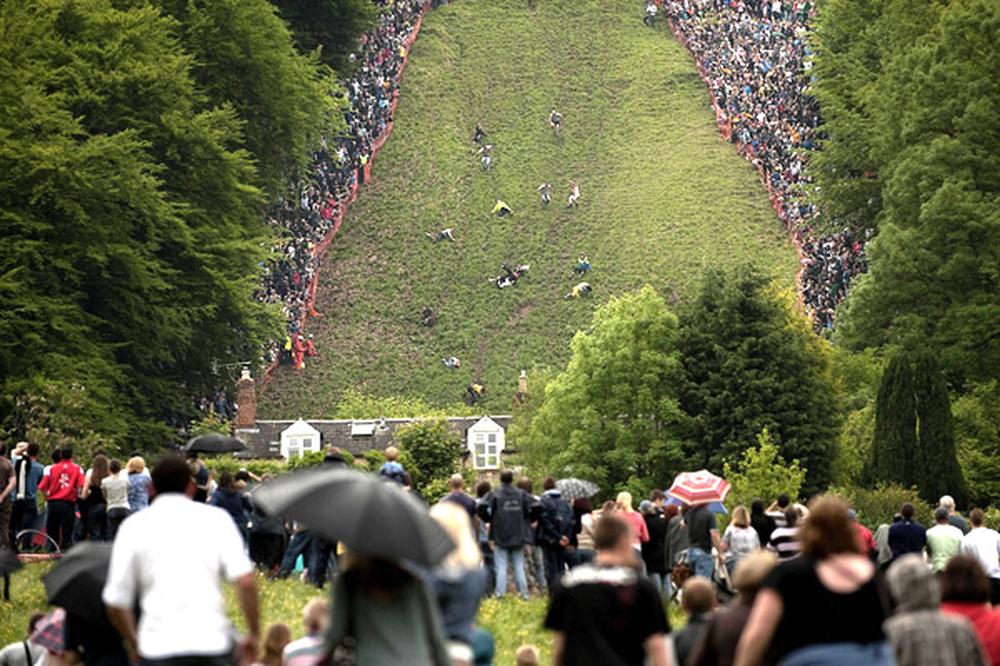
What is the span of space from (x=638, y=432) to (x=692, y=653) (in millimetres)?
42467

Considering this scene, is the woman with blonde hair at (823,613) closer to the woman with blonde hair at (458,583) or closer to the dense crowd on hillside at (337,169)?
the woman with blonde hair at (458,583)

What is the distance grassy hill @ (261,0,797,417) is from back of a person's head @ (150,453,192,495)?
60.8m

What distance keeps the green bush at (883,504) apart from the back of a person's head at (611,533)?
28346 mm

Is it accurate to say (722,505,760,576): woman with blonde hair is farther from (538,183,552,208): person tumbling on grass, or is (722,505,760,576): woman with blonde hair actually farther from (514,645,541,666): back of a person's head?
(538,183,552,208): person tumbling on grass

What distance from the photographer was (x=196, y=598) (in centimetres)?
1370

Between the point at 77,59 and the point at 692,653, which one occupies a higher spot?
the point at 77,59

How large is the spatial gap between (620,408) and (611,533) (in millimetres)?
44279

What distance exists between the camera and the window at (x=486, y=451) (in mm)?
67875

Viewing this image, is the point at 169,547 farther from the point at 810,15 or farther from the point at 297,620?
the point at 810,15

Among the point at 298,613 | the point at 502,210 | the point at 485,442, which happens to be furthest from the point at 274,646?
the point at 502,210

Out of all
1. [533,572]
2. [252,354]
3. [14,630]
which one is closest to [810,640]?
[14,630]

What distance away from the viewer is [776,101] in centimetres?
9062

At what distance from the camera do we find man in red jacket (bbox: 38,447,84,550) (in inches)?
1208

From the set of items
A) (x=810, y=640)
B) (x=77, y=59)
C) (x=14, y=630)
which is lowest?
(x=14, y=630)
